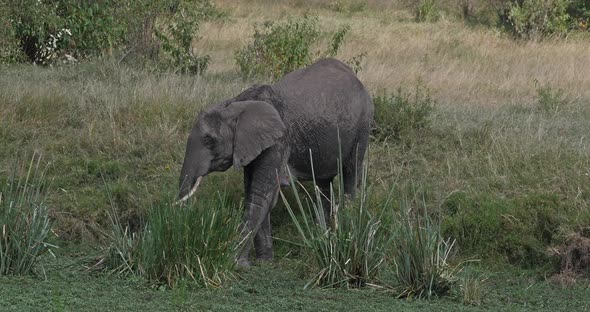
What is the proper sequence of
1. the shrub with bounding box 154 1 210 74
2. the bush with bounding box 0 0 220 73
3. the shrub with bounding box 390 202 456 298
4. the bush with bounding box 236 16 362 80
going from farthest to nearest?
the bush with bounding box 0 0 220 73 → the shrub with bounding box 154 1 210 74 → the bush with bounding box 236 16 362 80 → the shrub with bounding box 390 202 456 298

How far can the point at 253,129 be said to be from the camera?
1039 centimetres

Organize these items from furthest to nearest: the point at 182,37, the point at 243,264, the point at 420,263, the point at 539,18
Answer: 1. the point at 539,18
2. the point at 182,37
3. the point at 243,264
4. the point at 420,263

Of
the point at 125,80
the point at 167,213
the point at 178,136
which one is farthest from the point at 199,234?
the point at 125,80

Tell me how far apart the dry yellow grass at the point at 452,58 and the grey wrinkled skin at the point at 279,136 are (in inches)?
169

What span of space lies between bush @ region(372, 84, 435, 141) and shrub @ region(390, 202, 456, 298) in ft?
14.4

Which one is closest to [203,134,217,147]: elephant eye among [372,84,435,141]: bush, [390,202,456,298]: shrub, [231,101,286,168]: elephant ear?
[231,101,286,168]: elephant ear

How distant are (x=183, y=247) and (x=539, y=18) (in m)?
15.9

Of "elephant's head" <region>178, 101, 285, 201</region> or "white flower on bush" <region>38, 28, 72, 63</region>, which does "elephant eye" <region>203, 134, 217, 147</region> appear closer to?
"elephant's head" <region>178, 101, 285, 201</region>

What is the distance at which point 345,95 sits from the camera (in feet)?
37.0

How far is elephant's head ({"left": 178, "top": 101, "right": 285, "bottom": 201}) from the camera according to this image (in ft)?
33.9

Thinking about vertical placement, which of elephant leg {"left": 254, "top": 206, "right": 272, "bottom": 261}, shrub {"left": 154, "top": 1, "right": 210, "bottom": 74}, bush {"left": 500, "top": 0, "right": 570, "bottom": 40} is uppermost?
shrub {"left": 154, "top": 1, "right": 210, "bottom": 74}

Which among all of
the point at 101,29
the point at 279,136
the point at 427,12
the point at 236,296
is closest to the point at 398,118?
the point at 279,136

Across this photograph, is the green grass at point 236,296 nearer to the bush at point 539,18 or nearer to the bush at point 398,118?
the bush at point 398,118

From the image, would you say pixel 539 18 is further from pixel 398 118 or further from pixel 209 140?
pixel 209 140
